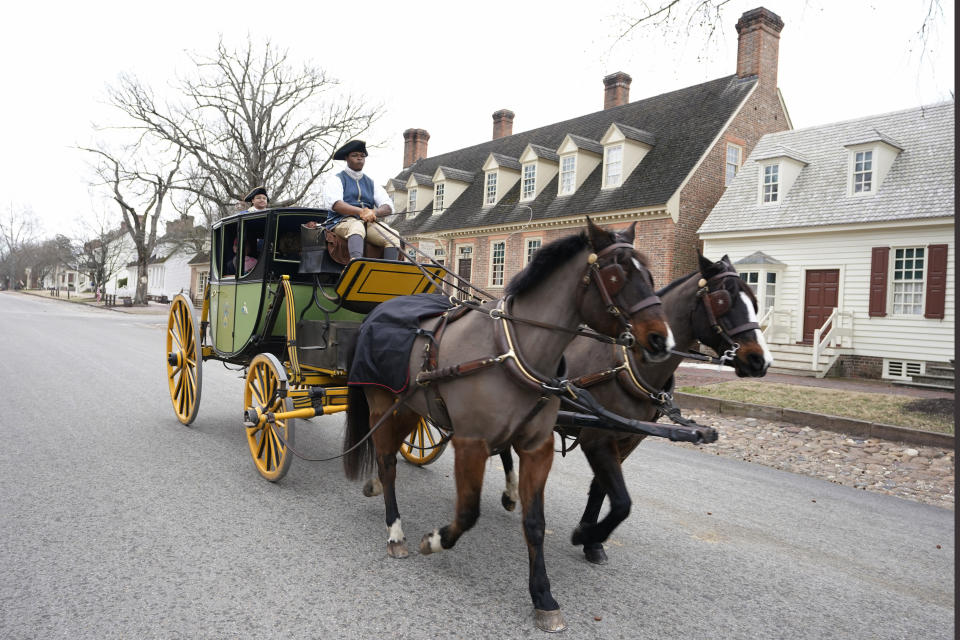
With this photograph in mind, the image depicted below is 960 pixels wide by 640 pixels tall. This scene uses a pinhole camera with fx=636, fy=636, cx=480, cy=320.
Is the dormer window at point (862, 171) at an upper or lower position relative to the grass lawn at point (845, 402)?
upper

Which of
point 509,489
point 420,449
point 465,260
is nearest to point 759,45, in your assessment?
point 465,260

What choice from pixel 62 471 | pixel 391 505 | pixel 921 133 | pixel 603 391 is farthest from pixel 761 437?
pixel 921 133

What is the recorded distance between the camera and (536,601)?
3148 millimetres

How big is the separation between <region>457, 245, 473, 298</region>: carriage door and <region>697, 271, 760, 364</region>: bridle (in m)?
22.7

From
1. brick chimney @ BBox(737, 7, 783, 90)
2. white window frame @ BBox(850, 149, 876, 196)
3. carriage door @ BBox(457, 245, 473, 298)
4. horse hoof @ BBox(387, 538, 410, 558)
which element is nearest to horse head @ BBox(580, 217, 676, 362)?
horse hoof @ BBox(387, 538, 410, 558)

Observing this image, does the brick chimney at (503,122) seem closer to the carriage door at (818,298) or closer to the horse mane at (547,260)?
the carriage door at (818,298)

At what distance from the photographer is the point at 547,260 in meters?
A: 3.42

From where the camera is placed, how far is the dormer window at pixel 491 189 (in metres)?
27.4

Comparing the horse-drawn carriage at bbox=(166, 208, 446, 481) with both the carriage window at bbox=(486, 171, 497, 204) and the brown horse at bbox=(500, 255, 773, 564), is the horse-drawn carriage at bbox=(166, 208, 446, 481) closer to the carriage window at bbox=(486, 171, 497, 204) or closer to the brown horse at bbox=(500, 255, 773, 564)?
the brown horse at bbox=(500, 255, 773, 564)

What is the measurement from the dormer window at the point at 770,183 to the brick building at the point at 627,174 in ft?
6.11

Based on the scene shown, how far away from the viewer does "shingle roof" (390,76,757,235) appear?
20.6 metres

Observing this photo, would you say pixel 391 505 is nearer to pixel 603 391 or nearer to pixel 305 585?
pixel 305 585

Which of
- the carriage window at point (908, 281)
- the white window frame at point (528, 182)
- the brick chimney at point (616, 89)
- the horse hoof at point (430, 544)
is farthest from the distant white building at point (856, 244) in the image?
the horse hoof at point (430, 544)

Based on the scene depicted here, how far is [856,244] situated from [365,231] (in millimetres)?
15816
